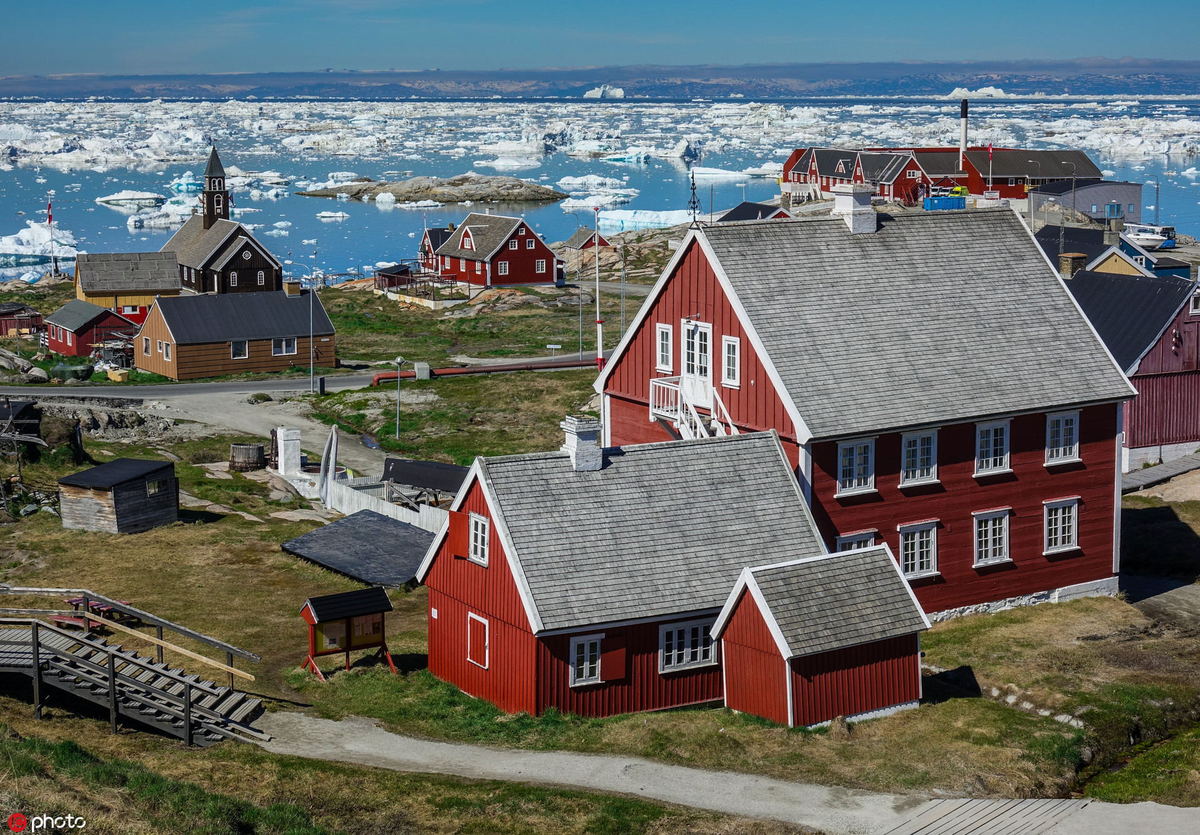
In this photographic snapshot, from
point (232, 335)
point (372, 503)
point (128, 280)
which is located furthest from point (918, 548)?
point (128, 280)

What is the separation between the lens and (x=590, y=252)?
11494cm

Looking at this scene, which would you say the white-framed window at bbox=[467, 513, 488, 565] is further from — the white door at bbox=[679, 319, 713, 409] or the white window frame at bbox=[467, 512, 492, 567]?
the white door at bbox=[679, 319, 713, 409]

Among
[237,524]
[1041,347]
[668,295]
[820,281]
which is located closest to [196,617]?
[237,524]

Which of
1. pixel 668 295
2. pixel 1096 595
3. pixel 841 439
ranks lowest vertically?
pixel 1096 595

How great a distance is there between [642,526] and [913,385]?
8494 millimetres

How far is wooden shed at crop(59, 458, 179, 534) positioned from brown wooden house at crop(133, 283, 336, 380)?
103 ft

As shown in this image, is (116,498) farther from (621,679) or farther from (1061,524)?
(1061,524)

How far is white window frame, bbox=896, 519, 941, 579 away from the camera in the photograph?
3316cm

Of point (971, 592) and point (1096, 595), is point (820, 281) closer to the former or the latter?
point (971, 592)

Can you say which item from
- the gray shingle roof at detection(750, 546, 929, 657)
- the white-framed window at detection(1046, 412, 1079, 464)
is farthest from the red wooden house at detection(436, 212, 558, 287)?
the gray shingle roof at detection(750, 546, 929, 657)

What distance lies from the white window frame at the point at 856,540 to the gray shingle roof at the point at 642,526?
2.37 meters

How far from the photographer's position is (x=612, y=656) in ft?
88.2

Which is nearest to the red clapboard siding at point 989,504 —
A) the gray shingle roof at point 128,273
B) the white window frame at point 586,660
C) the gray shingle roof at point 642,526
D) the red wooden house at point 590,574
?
the gray shingle roof at point 642,526

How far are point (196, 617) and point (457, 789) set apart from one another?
1192 cm
